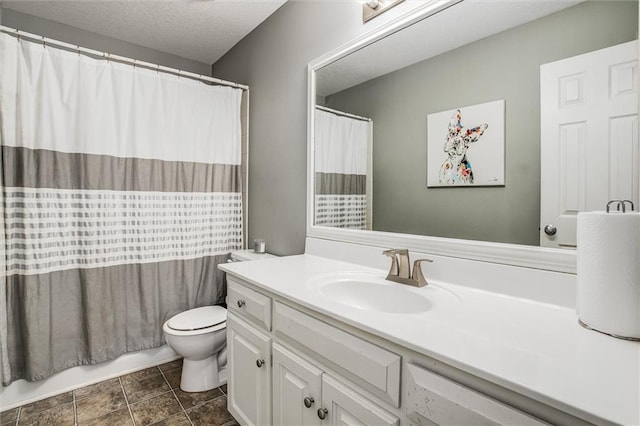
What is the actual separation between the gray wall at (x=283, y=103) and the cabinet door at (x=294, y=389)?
88 cm

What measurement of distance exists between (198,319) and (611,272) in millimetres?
1944

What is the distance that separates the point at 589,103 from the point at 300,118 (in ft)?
4.67

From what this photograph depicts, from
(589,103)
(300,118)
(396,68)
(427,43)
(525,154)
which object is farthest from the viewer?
(300,118)

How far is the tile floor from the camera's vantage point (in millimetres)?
1615

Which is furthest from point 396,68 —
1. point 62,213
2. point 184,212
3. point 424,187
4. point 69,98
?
point 62,213

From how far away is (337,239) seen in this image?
66.1 inches

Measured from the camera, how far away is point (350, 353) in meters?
0.88

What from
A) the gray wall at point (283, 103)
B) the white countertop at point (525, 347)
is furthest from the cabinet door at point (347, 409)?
the gray wall at point (283, 103)

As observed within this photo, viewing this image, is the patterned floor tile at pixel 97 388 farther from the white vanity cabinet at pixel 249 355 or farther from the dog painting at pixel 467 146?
the dog painting at pixel 467 146

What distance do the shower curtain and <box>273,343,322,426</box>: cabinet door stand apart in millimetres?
1307

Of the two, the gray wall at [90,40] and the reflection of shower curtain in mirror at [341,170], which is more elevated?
the gray wall at [90,40]

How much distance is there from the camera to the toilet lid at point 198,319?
71.8 inches

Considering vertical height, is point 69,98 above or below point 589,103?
above

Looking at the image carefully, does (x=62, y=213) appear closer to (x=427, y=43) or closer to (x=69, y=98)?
(x=69, y=98)
